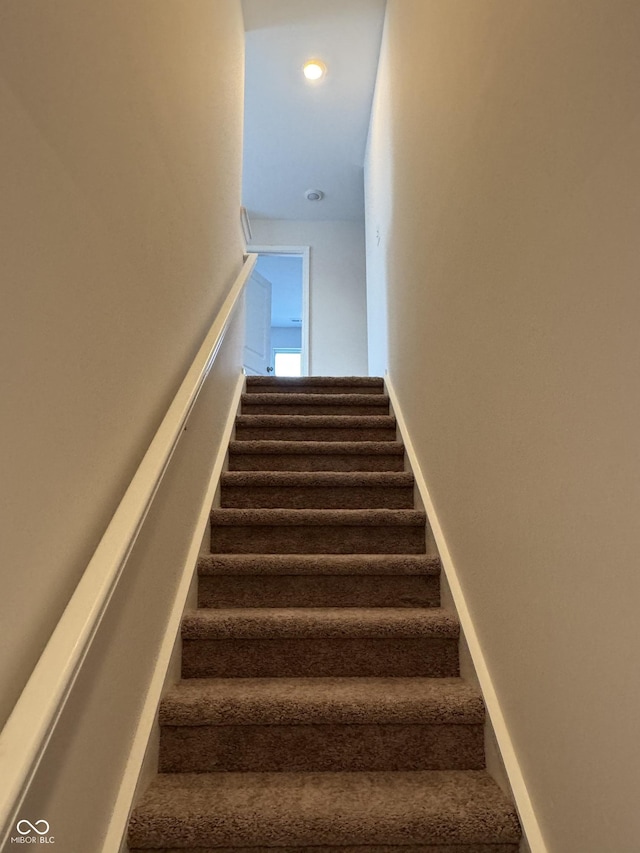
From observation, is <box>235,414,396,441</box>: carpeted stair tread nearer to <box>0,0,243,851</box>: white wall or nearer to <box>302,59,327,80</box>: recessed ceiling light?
<box>0,0,243,851</box>: white wall

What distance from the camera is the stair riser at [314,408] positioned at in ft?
9.94

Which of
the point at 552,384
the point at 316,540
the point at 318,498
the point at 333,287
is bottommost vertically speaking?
the point at 316,540

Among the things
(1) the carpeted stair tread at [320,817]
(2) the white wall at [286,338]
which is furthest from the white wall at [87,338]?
(2) the white wall at [286,338]

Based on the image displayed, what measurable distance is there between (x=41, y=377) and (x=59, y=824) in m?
0.76

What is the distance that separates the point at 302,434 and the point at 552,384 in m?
1.83

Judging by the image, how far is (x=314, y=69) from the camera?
12.6 ft

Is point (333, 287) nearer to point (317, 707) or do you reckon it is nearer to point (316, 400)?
point (316, 400)

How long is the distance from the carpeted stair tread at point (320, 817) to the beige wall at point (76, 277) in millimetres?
646

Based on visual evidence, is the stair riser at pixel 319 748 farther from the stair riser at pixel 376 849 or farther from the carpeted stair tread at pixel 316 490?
the carpeted stair tread at pixel 316 490

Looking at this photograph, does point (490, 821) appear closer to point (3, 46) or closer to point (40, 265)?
point (40, 265)

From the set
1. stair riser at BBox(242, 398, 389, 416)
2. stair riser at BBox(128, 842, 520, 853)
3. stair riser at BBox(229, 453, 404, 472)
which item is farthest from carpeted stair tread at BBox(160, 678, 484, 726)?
stair riser at BBox(242, 398, 389, 416)

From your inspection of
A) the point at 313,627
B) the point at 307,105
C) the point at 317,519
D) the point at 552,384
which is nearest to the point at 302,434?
the point at 317,519

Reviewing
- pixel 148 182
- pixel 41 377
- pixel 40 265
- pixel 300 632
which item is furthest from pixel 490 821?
pixel 148 182

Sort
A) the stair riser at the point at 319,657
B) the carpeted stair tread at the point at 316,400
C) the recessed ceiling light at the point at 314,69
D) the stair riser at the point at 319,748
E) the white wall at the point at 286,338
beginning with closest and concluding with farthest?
1. the stair riser at the point at 319,748
2. the stair riser at the point at 319,657
3. the carpeted stair tread at the point at 316,400
4. the recessed ceiling light at the point at 314,69
5. the white wall at the point at 286,338
